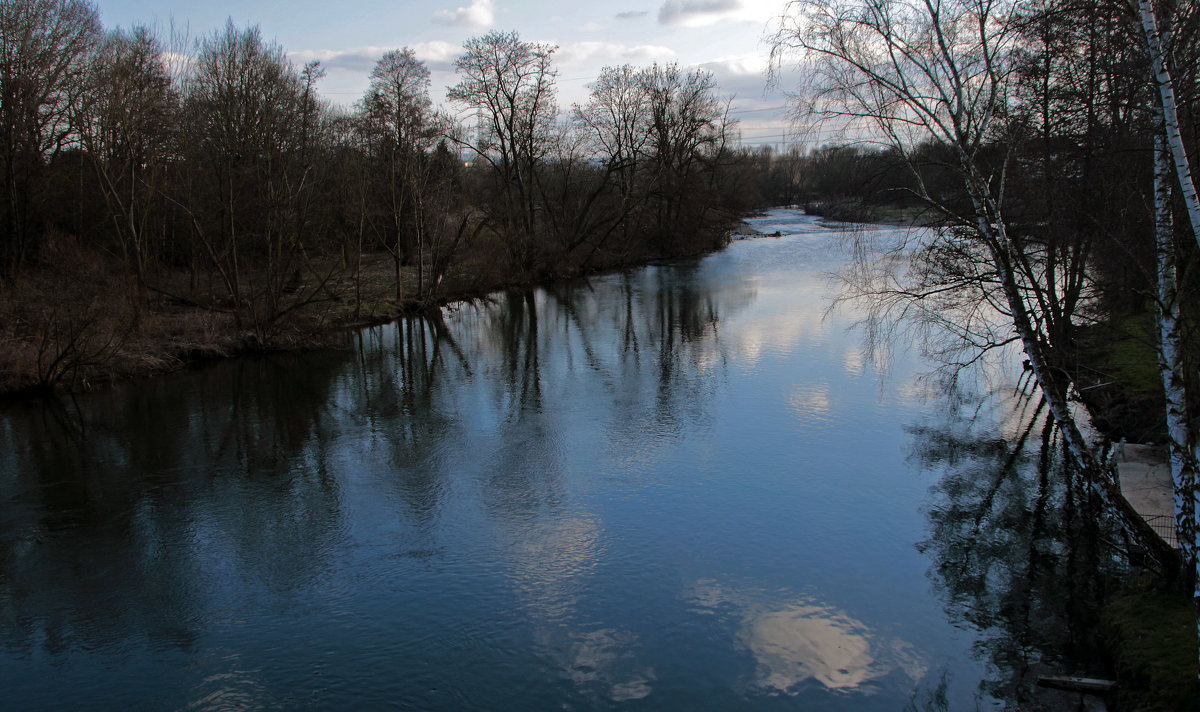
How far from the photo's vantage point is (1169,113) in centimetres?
557

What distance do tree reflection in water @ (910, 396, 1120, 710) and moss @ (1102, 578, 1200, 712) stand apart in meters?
0.28

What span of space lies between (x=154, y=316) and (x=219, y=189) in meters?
4.31

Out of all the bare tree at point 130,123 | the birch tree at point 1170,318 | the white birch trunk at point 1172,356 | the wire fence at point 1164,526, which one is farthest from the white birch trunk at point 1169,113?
the bare tree at point 130,123

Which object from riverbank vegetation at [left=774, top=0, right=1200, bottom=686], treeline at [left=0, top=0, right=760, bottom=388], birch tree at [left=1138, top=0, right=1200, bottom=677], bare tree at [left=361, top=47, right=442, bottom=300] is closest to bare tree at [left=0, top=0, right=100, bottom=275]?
treeline at [left=0, top=0, right=760, bottom=388]

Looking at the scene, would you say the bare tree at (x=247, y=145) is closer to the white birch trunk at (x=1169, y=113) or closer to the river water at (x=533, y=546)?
the river water at (x=533, y=546)

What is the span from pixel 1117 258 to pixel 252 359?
18446 mm

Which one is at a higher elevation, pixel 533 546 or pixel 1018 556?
pixel 533 546

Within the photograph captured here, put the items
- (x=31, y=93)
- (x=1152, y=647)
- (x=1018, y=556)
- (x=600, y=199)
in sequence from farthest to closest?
(x=600, y=199) < (x=31, y=93) < (x=1018, y=556) < (x=1152, y=647)

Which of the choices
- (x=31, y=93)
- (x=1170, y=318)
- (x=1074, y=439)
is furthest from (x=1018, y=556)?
(x=31, y=93)

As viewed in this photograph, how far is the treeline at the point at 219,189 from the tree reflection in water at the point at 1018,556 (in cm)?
1640

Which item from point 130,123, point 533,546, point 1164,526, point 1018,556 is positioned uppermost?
point 130,123

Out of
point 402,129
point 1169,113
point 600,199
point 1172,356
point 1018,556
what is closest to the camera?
point 1169,113

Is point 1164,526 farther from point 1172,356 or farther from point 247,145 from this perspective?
point 247,145

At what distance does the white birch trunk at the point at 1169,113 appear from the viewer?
5.44 metres
